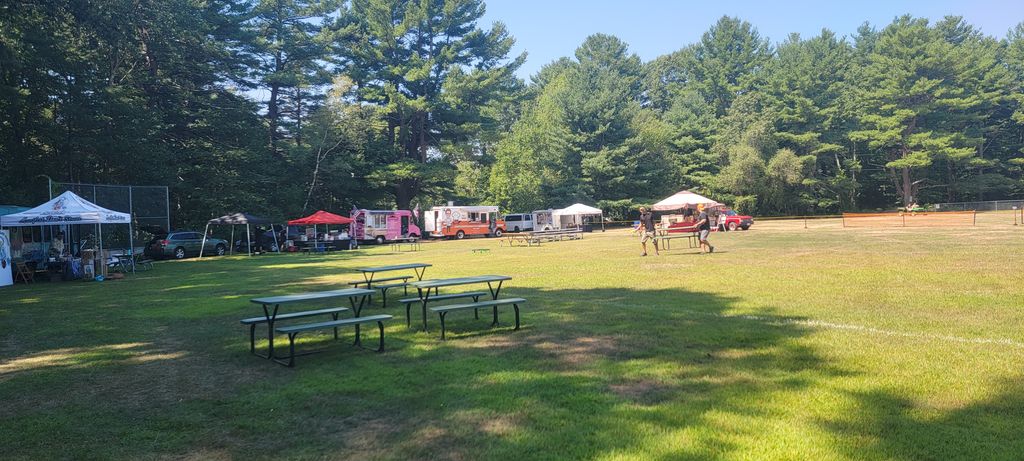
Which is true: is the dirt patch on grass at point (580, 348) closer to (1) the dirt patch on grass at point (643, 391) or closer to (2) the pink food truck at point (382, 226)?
(1) the dirt patch on grass at point (643, 391)

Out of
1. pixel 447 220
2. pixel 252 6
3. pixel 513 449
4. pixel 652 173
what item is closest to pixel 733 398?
pixel 513 449

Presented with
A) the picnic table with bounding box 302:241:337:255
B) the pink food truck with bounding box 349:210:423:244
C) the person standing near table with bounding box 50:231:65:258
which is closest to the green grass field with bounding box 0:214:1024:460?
the person standing near table with bounding box 50:231:65:258

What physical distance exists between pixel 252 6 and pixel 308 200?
14489 millimetres

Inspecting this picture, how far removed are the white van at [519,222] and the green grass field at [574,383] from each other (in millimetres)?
37914

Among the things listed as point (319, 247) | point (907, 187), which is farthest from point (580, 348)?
point (907, 187)

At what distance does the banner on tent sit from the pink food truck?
19.0 meters

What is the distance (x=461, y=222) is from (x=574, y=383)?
122ft

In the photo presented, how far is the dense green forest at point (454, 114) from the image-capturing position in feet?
89.0

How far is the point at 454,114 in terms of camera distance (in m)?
45.9

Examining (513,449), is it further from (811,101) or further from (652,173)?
(811,101)

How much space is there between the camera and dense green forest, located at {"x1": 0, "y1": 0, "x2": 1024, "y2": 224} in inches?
1069

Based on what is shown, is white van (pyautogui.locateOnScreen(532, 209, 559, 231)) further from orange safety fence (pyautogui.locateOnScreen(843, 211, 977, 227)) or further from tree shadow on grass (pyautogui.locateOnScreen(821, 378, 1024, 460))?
tree shadow on grass (pyautogui.locateOnScreen(821, 378, 1024, 460))

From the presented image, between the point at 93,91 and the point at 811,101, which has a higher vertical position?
the point at 811,101

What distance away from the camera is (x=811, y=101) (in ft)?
186
